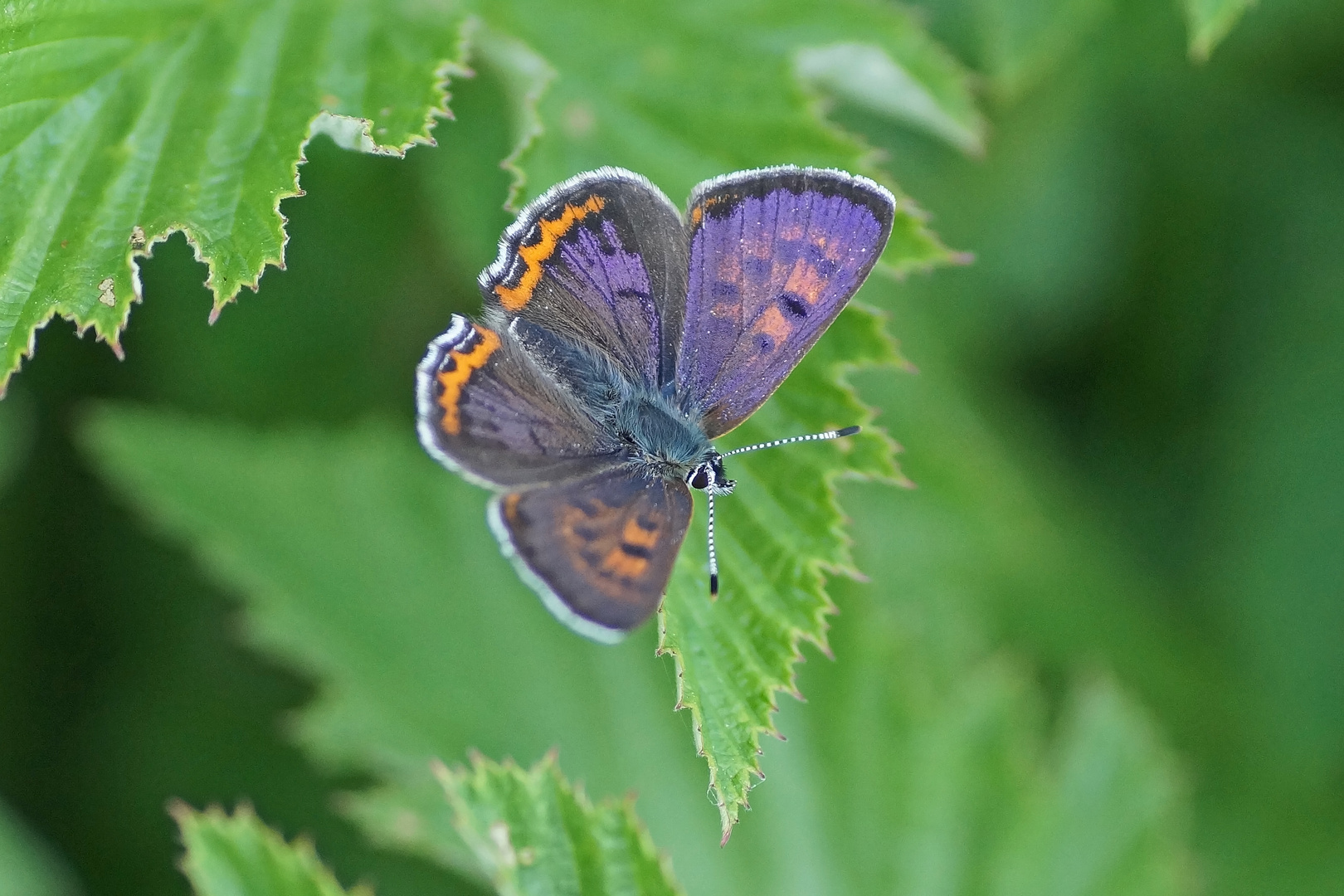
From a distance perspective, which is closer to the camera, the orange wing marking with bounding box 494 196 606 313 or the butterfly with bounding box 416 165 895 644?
the butterfly with bounding box 416 165 895 644

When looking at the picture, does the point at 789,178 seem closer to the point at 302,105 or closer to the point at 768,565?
the point at 768,565

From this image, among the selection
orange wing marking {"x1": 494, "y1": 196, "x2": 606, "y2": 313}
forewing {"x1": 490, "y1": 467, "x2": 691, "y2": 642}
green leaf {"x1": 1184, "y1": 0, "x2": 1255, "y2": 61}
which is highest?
green leaf {"x1": 1184, "y1": 0, "x2": 1255, "y2": 61}

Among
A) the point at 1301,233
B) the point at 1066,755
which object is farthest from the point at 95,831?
the point at 1301,233

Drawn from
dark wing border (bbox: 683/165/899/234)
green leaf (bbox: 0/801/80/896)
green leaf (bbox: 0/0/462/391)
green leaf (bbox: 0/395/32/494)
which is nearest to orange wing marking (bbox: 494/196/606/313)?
dark wing border (bbox: 683/165/899/234)

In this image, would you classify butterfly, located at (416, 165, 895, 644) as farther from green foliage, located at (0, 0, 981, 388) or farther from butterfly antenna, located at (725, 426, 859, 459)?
green foliage, located at (0, 0, 981, 388)

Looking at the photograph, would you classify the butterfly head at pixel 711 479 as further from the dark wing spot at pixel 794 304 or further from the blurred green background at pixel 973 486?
the blurred green background at pixel 973 486
